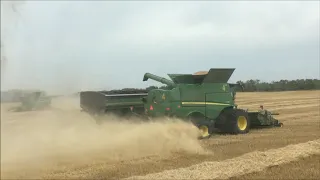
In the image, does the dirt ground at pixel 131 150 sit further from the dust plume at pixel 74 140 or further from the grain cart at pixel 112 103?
the grain cart at pixel 112 103

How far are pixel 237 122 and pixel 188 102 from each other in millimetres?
2278

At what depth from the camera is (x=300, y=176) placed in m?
8.16

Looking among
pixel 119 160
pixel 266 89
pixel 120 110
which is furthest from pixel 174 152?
pixel 266 89

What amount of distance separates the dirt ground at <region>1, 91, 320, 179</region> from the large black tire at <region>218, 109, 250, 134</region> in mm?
640

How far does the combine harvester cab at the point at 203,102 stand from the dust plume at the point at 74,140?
608mm

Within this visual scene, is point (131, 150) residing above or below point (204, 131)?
below

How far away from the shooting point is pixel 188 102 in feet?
45.1

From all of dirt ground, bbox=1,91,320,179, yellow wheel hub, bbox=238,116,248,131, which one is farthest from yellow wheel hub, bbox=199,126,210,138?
yellow wheel hub, bbox=238,116,248,131

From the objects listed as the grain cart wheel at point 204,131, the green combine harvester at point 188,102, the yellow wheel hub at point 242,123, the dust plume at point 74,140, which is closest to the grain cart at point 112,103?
Answer: the green combine harvester at point 188,102

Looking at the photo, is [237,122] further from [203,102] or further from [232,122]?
[203,102]

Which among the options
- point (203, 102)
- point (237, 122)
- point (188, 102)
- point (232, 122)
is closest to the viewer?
point (188, 102)

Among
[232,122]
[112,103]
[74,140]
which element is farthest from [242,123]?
[74,140]

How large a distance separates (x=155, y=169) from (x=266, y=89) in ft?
168

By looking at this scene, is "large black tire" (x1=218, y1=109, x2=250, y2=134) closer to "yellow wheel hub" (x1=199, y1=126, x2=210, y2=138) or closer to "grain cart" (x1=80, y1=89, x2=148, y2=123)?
"yellow wheel hub" (x1=199, y1=126, x2=210, y2=138)
